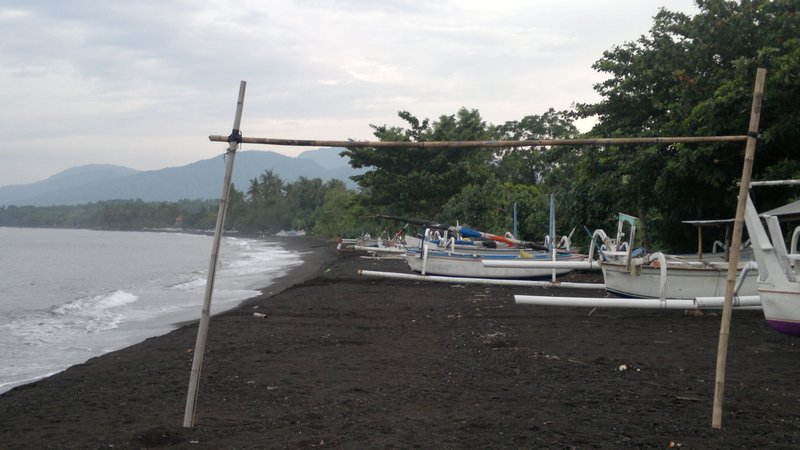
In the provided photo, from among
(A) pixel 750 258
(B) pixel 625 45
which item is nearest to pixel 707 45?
(B) pixel 625 45

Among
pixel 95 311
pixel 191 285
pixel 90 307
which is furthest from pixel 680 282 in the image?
pixel 191 285

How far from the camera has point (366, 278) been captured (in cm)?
2491

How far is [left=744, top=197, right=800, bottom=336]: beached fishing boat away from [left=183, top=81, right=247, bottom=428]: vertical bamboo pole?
639 centimetres

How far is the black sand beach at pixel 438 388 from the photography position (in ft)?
20.0

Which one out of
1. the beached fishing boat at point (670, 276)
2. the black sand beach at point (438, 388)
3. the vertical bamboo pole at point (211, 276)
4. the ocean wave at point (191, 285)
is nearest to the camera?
the black sand beach at point (438, 388)

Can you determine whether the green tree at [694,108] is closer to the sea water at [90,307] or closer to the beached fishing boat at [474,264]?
the beached fishing boat at [474,264]

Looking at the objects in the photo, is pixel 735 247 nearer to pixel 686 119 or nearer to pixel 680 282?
pixel 680 282

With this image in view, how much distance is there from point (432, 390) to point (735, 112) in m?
10.7

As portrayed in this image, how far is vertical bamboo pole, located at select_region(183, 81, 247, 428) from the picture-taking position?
20.7ft

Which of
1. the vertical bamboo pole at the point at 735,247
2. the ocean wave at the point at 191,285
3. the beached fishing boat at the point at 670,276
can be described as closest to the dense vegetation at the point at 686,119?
the beached fishing boat at the point at 670,276

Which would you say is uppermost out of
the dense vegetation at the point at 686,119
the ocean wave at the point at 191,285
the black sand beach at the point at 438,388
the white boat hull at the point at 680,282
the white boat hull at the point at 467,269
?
the dense vegetation at the point at 686,119

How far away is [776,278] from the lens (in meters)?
9.21

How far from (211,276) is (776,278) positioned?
23.2 feet

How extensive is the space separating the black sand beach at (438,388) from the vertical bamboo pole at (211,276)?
0.29 metres
